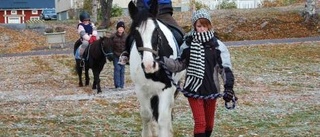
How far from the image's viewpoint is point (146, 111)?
8992 mm

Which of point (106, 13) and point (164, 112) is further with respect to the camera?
point (106, 13)

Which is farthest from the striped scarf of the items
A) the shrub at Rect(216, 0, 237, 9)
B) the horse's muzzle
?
the shrub at Rect(216, 0, 237, 9)

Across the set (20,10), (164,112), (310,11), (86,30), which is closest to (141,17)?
(164,112)

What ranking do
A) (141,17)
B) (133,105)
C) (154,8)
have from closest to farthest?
(141,17), (154,8), (133,105)

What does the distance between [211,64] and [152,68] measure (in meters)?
0.73

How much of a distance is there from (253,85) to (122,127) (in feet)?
27.3

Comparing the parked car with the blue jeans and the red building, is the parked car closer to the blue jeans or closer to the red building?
the red building

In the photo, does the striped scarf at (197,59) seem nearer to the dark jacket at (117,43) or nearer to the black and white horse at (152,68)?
the black and white horse at (152,68)

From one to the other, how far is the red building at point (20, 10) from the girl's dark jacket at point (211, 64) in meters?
72.3

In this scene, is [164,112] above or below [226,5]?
below

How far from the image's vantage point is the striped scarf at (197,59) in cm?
801

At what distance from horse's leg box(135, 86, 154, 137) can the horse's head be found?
0.63 m

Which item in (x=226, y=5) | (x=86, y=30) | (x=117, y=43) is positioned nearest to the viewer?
(x=117, y=43)

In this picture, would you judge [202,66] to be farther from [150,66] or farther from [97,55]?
[97,55]
